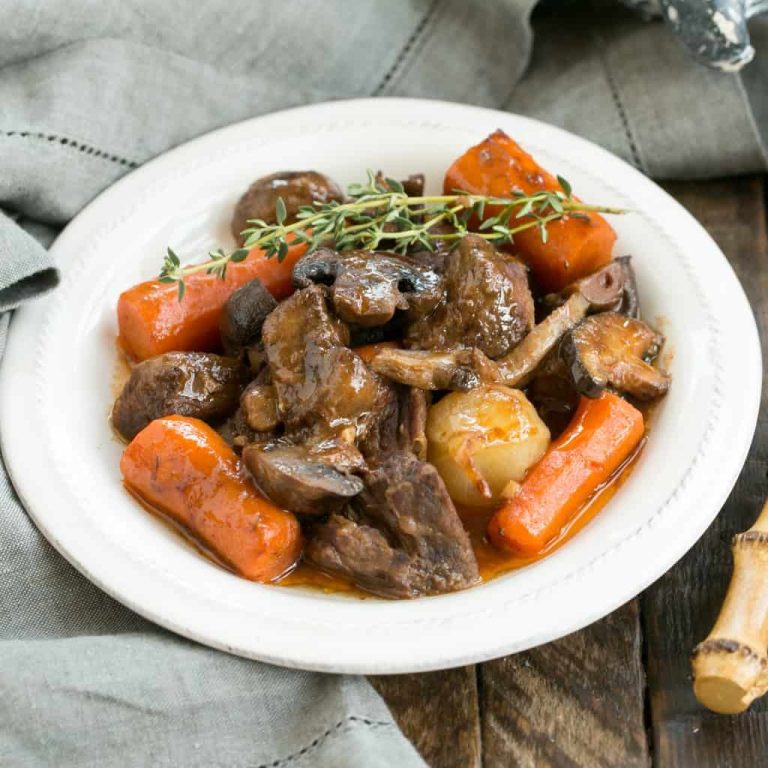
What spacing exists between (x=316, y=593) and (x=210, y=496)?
1.18 ft

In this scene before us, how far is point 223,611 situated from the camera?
8.38ft

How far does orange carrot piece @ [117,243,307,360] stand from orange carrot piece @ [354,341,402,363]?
41 cm

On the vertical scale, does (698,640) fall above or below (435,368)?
below

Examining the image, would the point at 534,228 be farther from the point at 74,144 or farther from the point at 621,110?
the point at 74,144

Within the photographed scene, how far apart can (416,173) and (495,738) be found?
1.89 m

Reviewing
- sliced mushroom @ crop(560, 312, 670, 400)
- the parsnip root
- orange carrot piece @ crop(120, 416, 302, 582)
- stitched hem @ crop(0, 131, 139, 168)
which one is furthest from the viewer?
stitched hem @ crop(0, 131, 139, 168)

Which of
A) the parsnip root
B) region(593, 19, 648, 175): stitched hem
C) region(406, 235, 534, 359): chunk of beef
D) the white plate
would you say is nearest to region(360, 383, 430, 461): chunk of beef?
region(406, 235, 534, 359): chunk of beef

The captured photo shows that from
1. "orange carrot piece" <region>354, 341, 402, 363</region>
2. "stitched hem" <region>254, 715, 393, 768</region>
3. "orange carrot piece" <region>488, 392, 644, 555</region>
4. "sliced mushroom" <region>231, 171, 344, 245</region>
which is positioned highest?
"orange carrot piece" <region>488, 392, 644, 555</region>

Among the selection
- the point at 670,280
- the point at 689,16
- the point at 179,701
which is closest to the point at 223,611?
the point at 179,701

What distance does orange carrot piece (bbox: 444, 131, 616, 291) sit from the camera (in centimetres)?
324

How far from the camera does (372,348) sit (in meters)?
3.02

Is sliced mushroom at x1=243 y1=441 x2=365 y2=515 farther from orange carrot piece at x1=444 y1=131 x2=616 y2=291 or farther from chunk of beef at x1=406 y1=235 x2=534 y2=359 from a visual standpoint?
orange carrot piece at x1=444 y1=131 x2=616 y2=291

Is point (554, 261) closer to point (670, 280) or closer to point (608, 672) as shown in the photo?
point (670, 280)

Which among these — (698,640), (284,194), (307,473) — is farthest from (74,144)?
(698,640)
